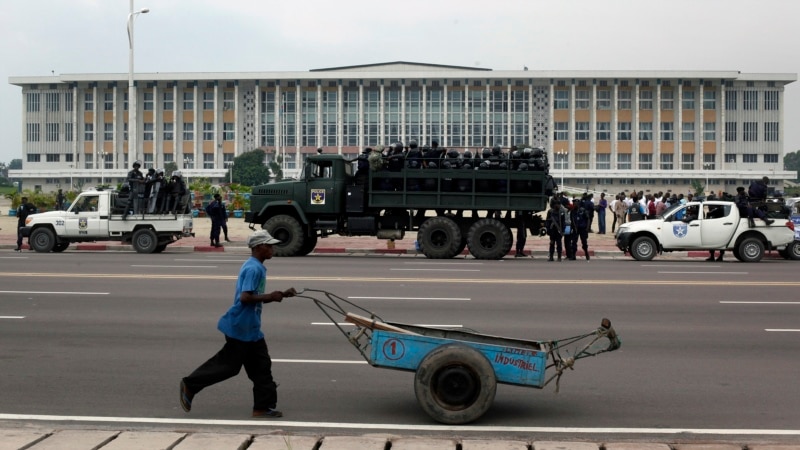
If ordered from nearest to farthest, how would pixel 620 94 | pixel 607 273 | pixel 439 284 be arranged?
pixel 439 284 → pixel 607 273 → pixel 620 94

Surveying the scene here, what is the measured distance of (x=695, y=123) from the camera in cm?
11581

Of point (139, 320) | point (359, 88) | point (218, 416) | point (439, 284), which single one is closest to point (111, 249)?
point (439, 284)

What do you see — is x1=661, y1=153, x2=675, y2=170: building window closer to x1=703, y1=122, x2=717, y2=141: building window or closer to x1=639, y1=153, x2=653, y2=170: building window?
x1=639, y1=153, x2=653, y2=170: building window

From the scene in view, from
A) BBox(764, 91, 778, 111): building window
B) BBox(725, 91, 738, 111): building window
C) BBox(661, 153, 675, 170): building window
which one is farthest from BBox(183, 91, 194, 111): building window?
BBox(764, 91, 778, 111): building window

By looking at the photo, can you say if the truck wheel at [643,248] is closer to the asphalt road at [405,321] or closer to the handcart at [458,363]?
the asphalt road at [405,321]

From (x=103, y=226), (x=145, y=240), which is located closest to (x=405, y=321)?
(x=145, y=240)

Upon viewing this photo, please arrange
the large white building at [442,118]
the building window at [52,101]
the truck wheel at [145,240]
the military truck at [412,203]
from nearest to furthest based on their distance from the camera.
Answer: the military truck at [412,203]
the truck wheel at [145,240]
the large white building at [442,118]
the building window at [52,101]

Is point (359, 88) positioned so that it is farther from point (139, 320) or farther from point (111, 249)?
point (139, 320)

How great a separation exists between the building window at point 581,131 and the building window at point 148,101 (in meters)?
50.3

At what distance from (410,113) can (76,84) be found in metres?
40.0

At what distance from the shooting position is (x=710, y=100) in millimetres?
115812

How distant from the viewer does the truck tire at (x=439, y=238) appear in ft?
90.1

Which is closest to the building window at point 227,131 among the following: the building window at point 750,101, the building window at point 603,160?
the building window at point 603,160

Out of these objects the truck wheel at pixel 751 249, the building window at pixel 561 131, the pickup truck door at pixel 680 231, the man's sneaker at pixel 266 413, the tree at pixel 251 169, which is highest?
the building window at pixel 561 131
